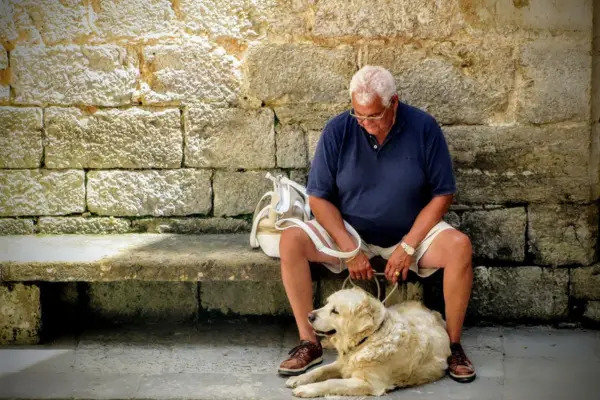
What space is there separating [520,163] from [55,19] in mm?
3185

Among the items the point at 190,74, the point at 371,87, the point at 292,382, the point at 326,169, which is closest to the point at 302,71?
the point at 190,74

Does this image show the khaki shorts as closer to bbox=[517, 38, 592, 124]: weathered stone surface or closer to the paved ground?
the paved ground

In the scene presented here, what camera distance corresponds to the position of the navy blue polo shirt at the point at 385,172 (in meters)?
Result: 4.47

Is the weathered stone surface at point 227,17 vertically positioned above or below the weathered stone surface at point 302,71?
above

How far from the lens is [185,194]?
533 cm

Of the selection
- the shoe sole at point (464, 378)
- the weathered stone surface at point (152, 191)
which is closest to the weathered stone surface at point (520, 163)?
the shoe sole at point (464, 378)

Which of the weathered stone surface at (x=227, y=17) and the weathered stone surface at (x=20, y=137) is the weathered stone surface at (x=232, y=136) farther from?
the weathered stone surface at (x=20, y=137)

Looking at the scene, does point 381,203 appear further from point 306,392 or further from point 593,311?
point 593,311

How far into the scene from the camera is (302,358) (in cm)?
429

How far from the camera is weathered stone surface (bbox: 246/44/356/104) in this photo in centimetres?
512

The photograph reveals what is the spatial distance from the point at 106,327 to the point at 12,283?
69cm

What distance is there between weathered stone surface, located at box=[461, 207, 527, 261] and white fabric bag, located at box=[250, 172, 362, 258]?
1002mm

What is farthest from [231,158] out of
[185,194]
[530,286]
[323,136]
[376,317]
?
[530,286]

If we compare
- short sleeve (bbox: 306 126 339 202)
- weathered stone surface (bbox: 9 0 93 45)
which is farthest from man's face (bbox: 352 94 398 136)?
weathered stone surface (bbox: 9 0 93 45)
